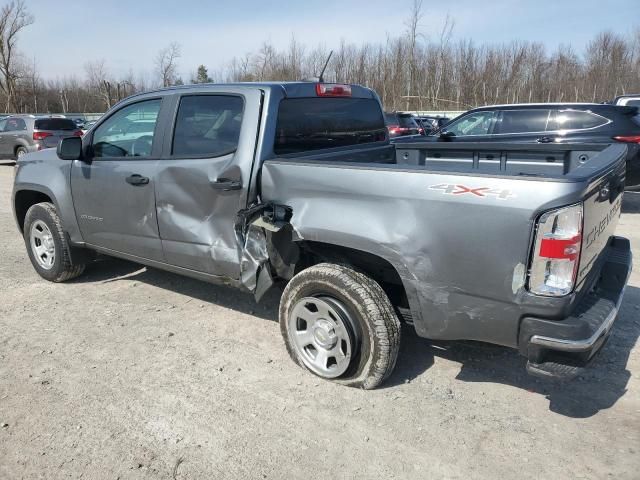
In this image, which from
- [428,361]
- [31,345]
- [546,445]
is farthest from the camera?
[31,345]

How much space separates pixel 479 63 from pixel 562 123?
38.1 m

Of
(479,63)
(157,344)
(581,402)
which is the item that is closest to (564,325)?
(581,402)

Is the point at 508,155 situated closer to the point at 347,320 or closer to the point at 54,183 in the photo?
the point at 347,320

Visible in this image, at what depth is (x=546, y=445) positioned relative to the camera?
2777 millimetres

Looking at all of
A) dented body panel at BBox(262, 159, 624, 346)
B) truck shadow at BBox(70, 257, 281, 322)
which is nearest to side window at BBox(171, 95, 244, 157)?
dented body panel at BBox(262, 159, 624, 346)

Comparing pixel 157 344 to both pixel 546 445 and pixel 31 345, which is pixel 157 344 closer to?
pixel 31 345

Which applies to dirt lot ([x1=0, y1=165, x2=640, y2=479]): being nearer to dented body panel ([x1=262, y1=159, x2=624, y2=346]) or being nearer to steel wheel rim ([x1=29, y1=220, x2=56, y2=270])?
dented body panel ([x1=262, y1=159, x2=624, y2=346])

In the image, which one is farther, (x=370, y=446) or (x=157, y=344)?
(x=157, y=344)

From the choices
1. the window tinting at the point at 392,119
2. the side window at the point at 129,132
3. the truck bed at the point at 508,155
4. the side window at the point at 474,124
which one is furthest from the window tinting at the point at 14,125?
the truck bed at the point at 508,155

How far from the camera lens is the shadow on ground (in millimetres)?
3225

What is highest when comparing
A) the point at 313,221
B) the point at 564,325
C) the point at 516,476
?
the point at 313,221

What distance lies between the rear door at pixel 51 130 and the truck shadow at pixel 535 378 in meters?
14.7

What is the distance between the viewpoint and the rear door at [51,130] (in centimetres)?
1535

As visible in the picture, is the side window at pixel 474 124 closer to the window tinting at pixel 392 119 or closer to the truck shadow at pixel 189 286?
the truck shadow at pixel 189 286
